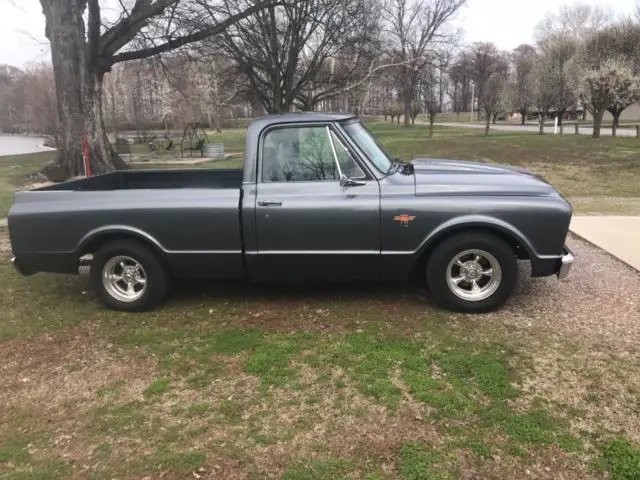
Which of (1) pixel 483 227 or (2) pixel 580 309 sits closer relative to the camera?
(1) pixel 483 227

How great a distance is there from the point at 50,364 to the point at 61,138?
14.6 m

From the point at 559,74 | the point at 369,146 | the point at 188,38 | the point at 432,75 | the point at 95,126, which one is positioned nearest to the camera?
the point at 369,146

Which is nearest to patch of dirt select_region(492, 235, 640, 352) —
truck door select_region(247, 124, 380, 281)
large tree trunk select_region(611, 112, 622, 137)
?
truck door select_region(247, 124, 380, 281)

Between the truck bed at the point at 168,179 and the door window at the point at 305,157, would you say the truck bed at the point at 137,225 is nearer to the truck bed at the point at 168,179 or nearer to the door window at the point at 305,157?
the door window at the point at 305,157

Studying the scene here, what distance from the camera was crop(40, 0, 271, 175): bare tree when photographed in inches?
586

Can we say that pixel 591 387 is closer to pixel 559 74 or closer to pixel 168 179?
pixel 168 179

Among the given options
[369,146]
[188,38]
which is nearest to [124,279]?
[369,146]

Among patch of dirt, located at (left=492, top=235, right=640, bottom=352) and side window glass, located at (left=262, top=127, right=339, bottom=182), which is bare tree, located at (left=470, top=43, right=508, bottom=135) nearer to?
patch of dirt, located at (left=492, top=235, right=640, bottom=352)

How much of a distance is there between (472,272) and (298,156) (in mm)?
1823

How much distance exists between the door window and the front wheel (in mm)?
1002

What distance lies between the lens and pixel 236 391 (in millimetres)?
3604

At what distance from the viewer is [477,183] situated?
4.68 m

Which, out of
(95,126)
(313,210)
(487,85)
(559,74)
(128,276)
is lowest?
(128,276)

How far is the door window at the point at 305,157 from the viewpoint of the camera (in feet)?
15.5
